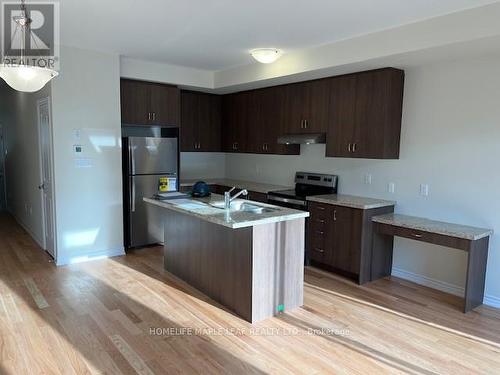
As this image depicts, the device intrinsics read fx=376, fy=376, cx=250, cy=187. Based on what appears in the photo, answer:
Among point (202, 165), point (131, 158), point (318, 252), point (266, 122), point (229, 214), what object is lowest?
point (318, 252)

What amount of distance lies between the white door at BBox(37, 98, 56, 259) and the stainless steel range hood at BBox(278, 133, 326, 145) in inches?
115

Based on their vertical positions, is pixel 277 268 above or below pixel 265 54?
below

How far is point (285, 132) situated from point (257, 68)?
0.94 metres

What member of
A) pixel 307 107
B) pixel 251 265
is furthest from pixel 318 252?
pixel 307 107

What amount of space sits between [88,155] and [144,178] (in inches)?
32.1

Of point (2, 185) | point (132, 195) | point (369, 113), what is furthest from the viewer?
point (2, 185)

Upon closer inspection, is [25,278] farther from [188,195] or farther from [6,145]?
[6,145]

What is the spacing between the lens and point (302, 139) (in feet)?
16.0

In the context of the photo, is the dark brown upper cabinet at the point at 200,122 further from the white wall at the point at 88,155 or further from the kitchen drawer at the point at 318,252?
the kitchen drawer at the point at 318,252

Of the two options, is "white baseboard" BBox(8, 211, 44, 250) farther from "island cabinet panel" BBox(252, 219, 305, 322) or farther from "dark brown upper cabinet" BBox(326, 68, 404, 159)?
"dark brown upper cabinet" BBox(326, 68, 404, 159)

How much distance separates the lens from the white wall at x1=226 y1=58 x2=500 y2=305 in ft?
11.8

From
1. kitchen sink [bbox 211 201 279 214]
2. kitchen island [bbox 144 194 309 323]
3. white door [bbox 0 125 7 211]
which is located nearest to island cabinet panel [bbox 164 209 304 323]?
kitchen island [bbox 144 194 309 323]

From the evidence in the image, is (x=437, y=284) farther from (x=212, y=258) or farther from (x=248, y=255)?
(x=212, y=258)

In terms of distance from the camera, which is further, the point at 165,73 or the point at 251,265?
the point at 165,73
